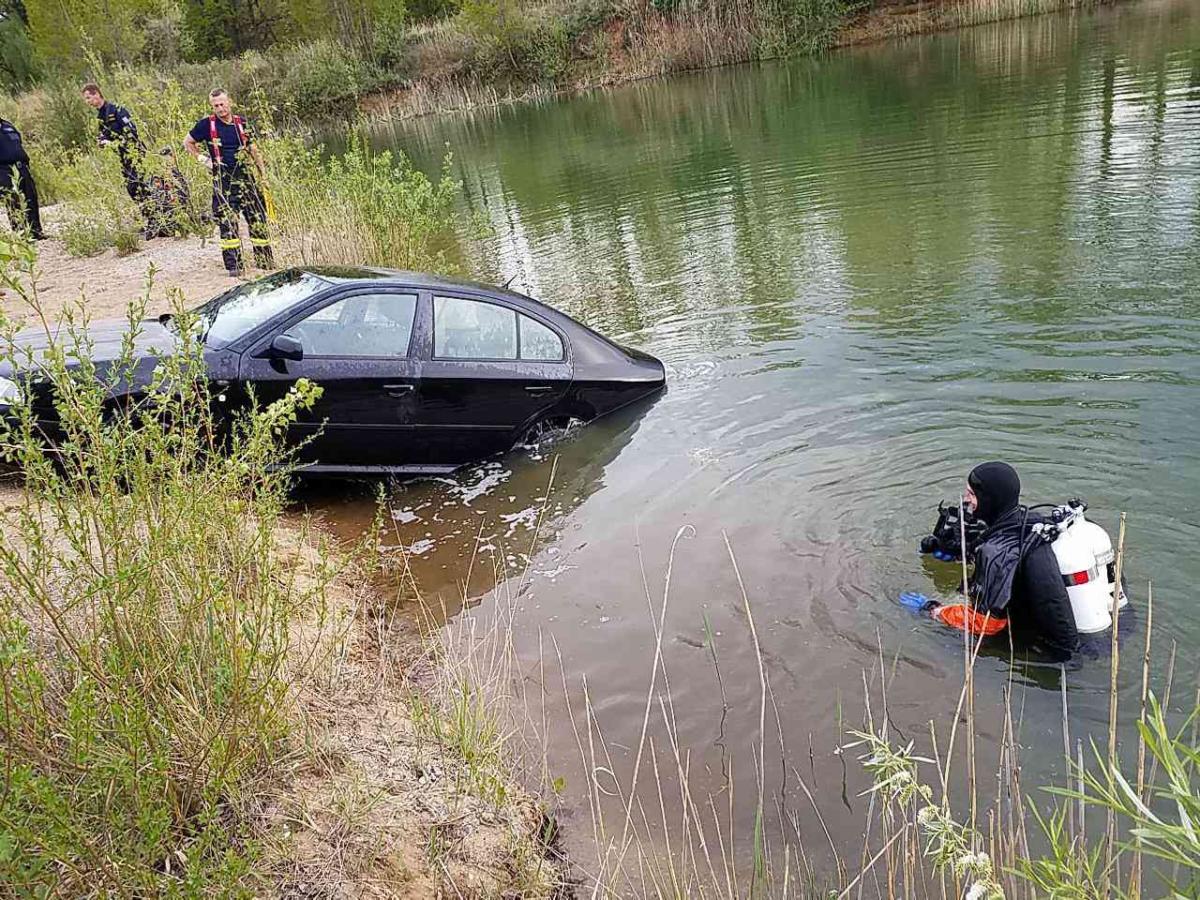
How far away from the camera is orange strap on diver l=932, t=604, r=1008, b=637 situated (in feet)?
15.0

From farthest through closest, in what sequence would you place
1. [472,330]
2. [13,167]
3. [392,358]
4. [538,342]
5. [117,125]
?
[13,167] < [117,125] < [538,342] < [472,330] < [392,358]

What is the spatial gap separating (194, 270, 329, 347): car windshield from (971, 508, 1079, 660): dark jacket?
505 centimetres

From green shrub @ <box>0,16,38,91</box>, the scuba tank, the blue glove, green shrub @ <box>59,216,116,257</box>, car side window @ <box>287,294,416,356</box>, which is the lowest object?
the blue glove

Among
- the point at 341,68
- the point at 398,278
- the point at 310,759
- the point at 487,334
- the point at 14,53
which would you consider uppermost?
the point at 14,53

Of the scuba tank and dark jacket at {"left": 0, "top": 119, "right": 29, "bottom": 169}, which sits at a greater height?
dark jacket at {"left": 0, "top": 119, "right": 29, "bottom": 169}

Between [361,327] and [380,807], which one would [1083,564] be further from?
[361,327]

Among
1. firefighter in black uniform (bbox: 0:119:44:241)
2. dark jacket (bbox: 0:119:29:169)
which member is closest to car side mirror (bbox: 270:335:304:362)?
firefighter in black uniform (bbox: 0:119:44:241)

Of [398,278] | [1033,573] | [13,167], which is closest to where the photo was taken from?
[1033,573]

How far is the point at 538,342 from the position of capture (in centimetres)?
752

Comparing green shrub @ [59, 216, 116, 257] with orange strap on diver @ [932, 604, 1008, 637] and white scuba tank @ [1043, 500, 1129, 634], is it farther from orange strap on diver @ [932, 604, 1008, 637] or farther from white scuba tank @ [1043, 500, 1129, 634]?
white scuba tank @ [1043, 500, 1129, 634]

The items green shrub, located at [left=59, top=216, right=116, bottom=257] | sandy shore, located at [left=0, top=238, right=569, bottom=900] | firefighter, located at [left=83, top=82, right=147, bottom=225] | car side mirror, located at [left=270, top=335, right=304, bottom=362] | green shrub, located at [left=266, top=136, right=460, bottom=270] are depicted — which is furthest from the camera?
green shrub, located at [left=59, top=216, right=116, bottom=257]

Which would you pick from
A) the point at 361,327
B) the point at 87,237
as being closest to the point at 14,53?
the point at 87,237

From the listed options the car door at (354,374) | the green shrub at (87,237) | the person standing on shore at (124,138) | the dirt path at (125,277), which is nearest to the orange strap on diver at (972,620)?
the car door at (354,374)

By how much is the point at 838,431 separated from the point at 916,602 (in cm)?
242
